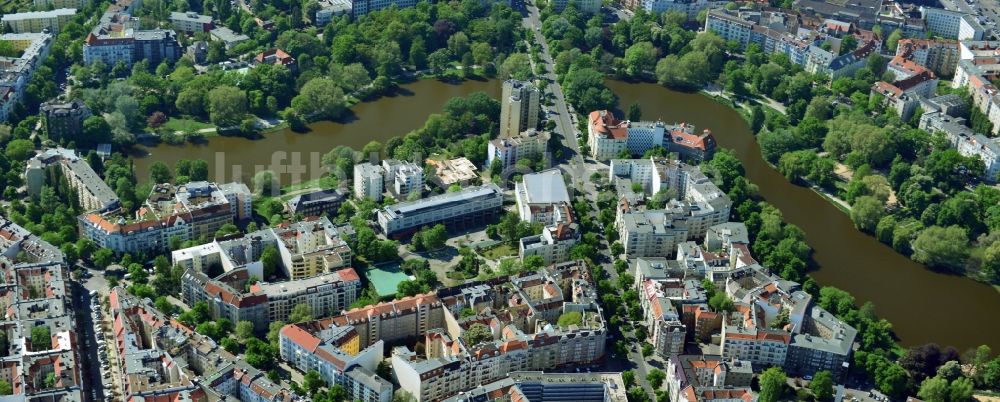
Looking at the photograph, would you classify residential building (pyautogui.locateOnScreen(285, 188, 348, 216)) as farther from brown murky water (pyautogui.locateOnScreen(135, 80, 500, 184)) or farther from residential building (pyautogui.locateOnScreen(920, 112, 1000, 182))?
residential building (pyautogui.locateOnScreen(920, 112, 1000, 182))

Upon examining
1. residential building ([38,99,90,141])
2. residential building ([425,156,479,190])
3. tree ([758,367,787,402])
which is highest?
residential building ([38,99,90,141])

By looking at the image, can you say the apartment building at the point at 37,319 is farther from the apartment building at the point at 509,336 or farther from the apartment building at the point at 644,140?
the apartment building at the point at 644,140

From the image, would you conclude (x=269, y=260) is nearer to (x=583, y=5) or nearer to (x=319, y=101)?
(x=319, y=101)

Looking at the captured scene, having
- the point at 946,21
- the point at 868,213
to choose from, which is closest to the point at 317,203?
the point at 868,213

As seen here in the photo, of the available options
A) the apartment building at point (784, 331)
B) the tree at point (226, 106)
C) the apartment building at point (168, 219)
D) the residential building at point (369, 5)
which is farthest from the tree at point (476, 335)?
the residential building at point (369, 5)

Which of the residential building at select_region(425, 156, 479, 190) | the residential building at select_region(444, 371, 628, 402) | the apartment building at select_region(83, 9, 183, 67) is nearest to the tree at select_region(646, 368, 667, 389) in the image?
the residential building at select_region(444, 371, 628, 402)

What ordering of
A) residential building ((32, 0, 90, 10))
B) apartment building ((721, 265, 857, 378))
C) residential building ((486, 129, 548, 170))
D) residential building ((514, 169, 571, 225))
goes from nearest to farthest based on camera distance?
apartment building ((721, 265, 857, 378)) → residential building ((514, 169, 571, 225)) → residential building ((486, 129, 548, 170)) → residential building ((32, 0, 90, 10))

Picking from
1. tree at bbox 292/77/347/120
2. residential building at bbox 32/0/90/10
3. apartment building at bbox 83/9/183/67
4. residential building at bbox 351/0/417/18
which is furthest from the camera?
residential building at bbox 351/0/417/18
